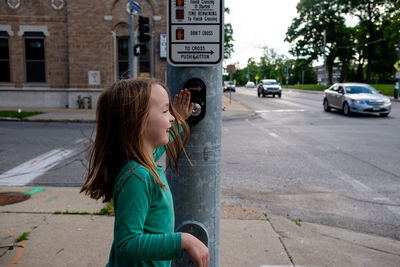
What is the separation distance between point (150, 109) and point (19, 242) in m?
2.68

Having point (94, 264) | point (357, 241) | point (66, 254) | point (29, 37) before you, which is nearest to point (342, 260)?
point (357, 241)

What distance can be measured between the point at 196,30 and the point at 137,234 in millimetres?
1107

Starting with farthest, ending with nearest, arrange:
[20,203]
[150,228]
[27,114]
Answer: [27,114], [20,203], [150,228]

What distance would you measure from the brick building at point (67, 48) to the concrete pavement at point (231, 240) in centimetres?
1586

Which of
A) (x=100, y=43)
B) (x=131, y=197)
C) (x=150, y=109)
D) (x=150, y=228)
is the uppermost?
(x=100, y=43)

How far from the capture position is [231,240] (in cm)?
→ 363

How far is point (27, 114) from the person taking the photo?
1611cm

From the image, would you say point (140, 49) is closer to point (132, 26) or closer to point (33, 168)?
point (132, 26)

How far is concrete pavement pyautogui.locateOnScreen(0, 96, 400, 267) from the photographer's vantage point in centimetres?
325

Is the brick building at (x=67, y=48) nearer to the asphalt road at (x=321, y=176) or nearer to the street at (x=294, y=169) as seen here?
the street at (x=294, y=169)

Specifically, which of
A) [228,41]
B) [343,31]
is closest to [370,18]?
[343,31]

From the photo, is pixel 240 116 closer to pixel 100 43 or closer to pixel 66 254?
pixel 100 43

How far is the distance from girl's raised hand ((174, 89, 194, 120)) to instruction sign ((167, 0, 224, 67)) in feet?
0.57

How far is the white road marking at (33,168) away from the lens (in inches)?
242
